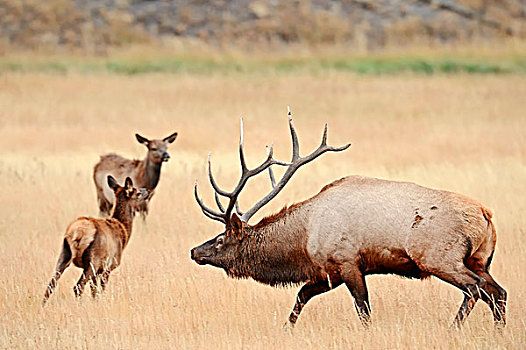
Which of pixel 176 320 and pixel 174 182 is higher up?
pixel 174 182

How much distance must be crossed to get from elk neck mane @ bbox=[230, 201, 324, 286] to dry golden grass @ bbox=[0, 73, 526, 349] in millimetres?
367

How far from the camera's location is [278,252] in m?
7.32

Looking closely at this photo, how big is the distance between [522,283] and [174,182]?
6259 millimetres

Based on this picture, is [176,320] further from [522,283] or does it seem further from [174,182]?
[174,182]

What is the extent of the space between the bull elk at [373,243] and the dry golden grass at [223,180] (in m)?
0.35

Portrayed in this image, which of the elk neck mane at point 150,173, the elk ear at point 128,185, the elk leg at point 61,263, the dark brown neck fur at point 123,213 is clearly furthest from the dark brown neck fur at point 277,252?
the elk neck mane at point 150,173

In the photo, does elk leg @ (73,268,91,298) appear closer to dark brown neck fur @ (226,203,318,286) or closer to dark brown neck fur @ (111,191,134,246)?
dark brown neck fur @ (111,191,134,246)

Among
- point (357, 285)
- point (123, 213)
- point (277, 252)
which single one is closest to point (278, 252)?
point (277, 252)

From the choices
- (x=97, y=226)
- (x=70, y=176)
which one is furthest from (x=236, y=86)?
(x=97, y=226)

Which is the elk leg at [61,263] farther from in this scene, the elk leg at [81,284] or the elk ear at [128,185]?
the elk ear at [128,185]

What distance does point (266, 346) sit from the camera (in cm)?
677

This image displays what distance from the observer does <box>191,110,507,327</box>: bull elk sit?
670cm

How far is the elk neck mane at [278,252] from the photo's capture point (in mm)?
7238

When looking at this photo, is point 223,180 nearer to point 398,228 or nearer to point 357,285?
point 357,285
